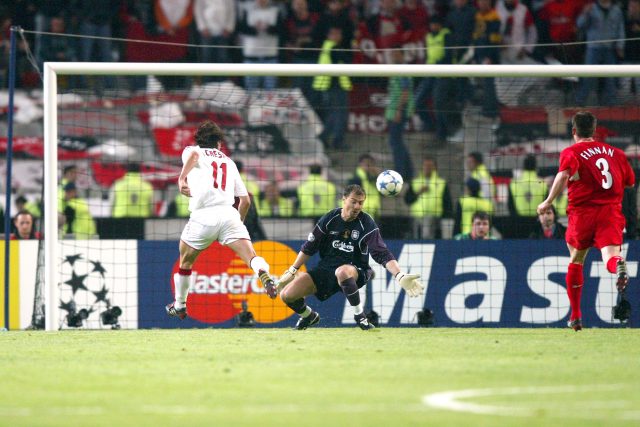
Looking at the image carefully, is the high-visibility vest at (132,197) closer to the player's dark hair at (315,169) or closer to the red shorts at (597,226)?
the player's dark hair at (315,169)

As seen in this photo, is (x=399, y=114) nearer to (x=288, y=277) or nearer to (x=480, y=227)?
(x=480, y=227)

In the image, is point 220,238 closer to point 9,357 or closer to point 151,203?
point 9,357

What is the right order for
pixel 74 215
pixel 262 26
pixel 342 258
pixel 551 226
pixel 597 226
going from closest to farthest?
pixel 597 226, pixel 342 258, pixel 551 226, pixel 74 215, pixel 262 26

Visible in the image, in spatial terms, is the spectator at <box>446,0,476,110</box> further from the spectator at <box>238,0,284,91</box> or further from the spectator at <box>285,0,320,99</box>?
the spectator at <box>238,0,284,91</box>

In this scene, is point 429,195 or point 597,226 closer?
point 597,226

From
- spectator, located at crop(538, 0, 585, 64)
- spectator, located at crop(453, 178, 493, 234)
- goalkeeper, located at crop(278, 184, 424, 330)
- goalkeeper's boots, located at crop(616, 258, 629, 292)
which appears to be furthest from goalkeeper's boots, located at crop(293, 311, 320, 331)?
spectator, located at crop(538, 0, 585, 64)

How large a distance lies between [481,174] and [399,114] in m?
3.01

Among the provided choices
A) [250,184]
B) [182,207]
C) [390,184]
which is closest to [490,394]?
[390,184]

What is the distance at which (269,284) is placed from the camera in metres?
11.0

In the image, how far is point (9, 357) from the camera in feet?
29.9

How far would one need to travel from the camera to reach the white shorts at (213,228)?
11.6 metres

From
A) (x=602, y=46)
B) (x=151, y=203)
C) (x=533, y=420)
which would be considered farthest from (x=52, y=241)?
(x=602, y=46)

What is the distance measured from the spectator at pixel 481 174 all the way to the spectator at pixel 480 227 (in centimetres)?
182

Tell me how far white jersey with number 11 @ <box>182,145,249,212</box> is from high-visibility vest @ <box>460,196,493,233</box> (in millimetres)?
4864
